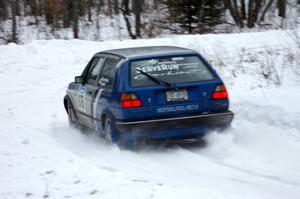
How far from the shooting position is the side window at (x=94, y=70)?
941cm

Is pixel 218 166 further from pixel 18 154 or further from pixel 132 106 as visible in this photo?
pixel 18 154

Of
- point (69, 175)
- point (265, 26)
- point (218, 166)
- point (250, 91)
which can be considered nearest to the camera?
point (69, 175)

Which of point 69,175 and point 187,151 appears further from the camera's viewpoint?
point 187,151

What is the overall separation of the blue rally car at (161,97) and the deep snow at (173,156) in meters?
0.33

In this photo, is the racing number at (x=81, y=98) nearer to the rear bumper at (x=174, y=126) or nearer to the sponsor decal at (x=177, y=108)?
the rear bumper at (x=174, y=126)

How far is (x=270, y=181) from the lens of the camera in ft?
21.0

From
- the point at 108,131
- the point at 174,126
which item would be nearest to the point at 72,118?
the point at 108,131

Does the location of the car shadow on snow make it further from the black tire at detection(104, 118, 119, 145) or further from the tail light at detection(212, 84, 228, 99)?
the tail light at detection(212, 84, 228, 99)

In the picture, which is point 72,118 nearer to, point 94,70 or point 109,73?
point 94,70

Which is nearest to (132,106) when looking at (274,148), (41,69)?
(274,148)

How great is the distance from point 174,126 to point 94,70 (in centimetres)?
230

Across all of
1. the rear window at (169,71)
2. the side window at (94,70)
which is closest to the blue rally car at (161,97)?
the rear window at (169,71)

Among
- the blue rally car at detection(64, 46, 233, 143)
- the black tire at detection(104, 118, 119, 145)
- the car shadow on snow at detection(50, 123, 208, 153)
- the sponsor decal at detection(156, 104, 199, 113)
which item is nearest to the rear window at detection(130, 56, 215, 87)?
the blue rally car at detection(64, 46, 233, 143)

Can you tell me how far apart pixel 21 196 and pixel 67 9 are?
30.5 metres
